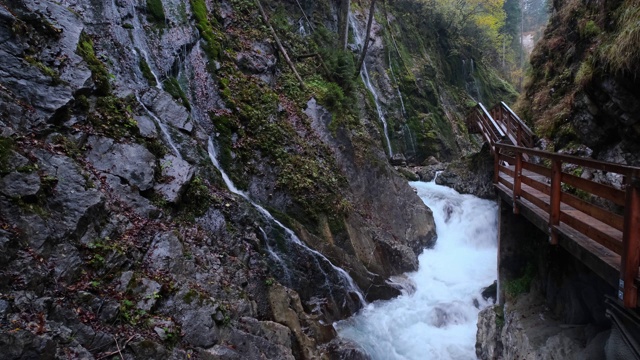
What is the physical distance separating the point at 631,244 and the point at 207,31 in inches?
438

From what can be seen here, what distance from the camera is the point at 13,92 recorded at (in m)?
5.67

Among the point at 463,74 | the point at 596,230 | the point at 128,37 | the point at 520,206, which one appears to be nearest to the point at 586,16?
the point at 520,206

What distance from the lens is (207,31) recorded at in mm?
11141

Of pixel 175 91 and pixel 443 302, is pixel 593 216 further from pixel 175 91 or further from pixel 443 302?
pixel 175 91

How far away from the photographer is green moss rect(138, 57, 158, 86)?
8880mm

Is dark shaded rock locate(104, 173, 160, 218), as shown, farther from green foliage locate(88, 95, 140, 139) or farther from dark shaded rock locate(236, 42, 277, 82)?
dark shaded rock locate(236, 42, 277, 82)

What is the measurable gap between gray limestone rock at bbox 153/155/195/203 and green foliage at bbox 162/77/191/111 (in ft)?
7.56

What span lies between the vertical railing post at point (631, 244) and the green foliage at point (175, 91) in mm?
8582

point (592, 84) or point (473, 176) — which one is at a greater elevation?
point (592, 84)

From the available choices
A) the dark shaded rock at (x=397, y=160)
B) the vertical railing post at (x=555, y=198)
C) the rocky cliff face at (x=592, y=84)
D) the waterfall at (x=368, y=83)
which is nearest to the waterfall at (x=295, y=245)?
the vertical railing post at (x=555, y=198)

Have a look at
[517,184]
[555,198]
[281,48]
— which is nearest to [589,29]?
[517,184]

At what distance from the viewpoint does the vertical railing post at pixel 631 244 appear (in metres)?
3.61

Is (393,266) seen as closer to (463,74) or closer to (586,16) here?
(586,16)

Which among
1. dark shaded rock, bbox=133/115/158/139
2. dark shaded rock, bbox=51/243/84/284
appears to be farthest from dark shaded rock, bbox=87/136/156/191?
dark shaded rock, bbox=51/243/84/284
